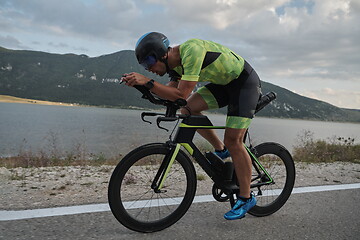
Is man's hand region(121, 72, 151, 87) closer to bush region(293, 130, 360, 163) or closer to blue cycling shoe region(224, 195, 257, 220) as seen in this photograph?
blue cycling shoe region(224, 195, 257, 220)

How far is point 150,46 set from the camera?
227cm

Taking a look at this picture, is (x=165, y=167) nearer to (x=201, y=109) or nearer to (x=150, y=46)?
(x=201, y=109)

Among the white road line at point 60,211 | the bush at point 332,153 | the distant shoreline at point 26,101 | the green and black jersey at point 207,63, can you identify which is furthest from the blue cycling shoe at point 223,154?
the distant shoreline at point 26,101

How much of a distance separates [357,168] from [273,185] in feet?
12.6

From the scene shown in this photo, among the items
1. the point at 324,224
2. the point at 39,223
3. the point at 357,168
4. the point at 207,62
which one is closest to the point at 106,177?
the point at 39,223

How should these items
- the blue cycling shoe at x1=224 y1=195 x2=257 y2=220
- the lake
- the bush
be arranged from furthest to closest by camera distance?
1. the lake
2. the bush
3. the blue cycling shoe at x1=224 y1=195 x2=257 y2=220

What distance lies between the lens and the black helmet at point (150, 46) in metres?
Result: 2.27

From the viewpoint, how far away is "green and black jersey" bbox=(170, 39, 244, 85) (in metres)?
2.24

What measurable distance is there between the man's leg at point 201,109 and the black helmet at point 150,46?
0.70m

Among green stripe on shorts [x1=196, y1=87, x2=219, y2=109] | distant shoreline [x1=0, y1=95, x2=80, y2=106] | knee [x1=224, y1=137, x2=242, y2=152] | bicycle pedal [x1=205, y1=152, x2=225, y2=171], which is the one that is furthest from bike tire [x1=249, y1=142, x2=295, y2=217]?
distant shoreline [x1=0, y1=95, x2=80, y2=106]

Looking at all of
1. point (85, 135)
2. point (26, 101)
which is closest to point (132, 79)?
point (85, 135)

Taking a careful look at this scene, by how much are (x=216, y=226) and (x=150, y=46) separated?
5.53 ft

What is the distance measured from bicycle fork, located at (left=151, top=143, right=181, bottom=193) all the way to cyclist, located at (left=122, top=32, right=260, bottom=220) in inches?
17.8

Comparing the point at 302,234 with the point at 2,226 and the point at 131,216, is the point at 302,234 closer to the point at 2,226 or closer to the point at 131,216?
the point at 131,216
